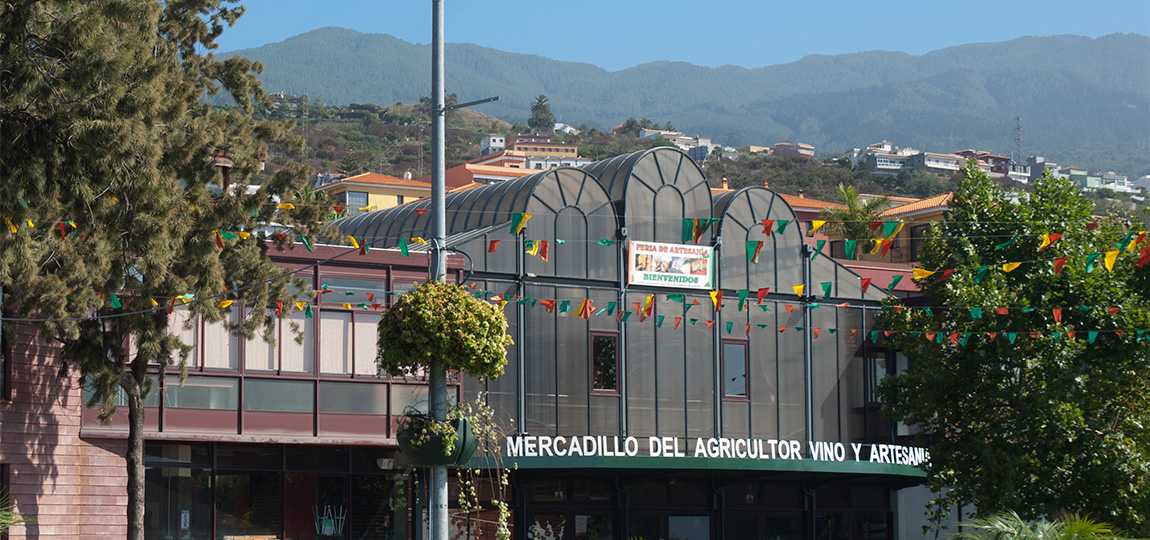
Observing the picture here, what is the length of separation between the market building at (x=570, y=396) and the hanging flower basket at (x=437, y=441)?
6515 millimetres

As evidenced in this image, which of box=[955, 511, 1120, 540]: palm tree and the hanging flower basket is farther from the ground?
the hanging flower basket

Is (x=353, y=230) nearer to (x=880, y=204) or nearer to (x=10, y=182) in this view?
(x=10, y=182)

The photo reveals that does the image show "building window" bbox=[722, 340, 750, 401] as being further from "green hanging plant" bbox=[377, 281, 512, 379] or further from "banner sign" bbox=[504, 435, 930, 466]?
"green hanging plant" bbox=[377, 281, 512, 379]

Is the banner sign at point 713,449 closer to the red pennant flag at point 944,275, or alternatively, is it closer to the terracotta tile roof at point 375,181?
the red pennant flag at point 944,275

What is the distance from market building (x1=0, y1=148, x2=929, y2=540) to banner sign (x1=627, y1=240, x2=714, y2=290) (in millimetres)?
50

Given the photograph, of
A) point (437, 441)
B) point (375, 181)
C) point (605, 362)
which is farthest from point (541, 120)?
point (437, 441)

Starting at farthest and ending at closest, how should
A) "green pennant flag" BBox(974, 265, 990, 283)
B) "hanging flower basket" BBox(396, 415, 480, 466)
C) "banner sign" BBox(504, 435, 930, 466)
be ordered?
1. "banner sign" BBox(504, 435, 930, 466)
2. "green pennant flag" BBox(974, 265, 990, 283)
3. "hanging flower basket" BBox(396, 415, 480, 466)

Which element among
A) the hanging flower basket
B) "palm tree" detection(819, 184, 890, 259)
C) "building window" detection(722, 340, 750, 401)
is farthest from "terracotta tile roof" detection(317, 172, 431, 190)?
the hanging flower basket

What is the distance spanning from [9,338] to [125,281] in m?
3.59

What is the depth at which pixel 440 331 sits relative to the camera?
14.9m

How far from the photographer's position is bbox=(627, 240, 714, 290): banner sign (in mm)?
28875

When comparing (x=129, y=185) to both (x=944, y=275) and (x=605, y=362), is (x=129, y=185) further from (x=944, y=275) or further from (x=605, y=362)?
(x=944, y=275)

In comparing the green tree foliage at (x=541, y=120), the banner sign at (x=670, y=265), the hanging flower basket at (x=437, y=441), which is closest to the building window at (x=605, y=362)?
the banner sign at (x=670, y=265)

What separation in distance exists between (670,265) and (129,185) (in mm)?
15721
